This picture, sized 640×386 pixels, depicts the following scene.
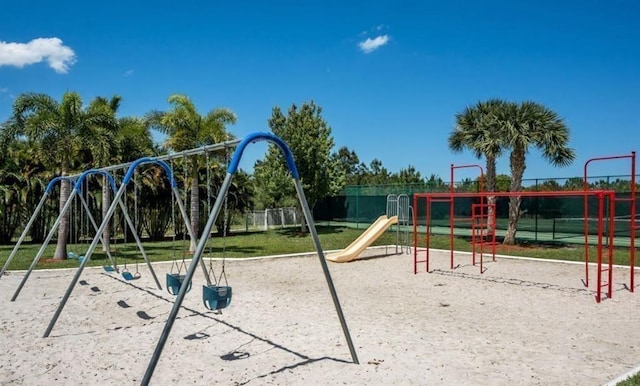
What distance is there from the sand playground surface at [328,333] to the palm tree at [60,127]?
381cm

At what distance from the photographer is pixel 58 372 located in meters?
4.88

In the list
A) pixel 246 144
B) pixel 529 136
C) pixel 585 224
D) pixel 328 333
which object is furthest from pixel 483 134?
pixel 246 144

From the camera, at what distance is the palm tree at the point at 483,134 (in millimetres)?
16531

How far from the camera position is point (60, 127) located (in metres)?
13.0

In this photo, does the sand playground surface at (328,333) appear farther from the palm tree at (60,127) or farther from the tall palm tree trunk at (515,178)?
the tall palm tree trunk at (515,178)

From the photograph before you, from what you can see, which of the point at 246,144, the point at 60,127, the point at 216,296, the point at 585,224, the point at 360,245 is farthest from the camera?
the point at 360,245

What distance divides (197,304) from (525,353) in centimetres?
487

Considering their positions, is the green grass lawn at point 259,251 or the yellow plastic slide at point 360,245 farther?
the yellow plastic slide at point 360,245

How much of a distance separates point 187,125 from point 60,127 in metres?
3.49

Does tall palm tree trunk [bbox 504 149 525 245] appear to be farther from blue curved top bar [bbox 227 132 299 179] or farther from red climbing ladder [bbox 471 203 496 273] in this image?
blue curved top bar [bbox 227 132 299 179]

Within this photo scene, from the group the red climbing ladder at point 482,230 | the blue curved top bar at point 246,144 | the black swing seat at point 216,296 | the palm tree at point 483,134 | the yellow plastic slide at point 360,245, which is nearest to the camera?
the blue curved top bar at point 246,144

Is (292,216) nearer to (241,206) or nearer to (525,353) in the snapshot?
(241,206)

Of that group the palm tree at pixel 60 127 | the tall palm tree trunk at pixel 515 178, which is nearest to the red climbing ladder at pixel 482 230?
the tall palm tree trunk at pixel 515 178

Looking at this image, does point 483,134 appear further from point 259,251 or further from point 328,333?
point 328,333
